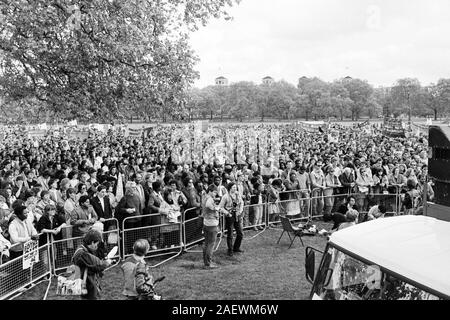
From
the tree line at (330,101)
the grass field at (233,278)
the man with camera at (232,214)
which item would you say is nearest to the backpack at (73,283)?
the grass field at (233,278)

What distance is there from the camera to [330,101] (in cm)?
10162

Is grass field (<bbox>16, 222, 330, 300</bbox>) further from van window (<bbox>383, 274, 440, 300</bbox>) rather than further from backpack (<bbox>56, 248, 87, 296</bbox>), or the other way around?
van window (<bbox>383, 274, 440, 300</bbox>)

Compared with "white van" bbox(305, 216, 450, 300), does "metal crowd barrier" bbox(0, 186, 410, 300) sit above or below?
below

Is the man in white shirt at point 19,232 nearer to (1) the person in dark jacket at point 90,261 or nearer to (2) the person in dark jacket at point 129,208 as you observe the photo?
(2) the person in dark jacket at point 129,208

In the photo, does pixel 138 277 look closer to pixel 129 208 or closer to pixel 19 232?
pixel 19 232

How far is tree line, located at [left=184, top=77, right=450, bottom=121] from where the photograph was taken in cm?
9650

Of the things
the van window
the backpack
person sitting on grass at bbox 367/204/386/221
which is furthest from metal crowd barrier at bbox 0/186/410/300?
the van window

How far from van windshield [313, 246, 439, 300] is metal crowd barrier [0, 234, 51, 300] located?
5215 mm

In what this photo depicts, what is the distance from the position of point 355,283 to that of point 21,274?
6093mm

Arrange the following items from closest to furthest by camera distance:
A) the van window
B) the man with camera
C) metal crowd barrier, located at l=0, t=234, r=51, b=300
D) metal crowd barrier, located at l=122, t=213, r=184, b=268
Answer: the van window, metal crowd barrier, located at l=0, t=234, r=51, b=300, metal crowd barrier, located at l=122, t=213, r=184, b=268, the man with camera

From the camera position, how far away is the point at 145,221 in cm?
1002

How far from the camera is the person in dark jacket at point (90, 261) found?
5.56 m

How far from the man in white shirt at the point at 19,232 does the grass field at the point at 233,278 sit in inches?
32.7

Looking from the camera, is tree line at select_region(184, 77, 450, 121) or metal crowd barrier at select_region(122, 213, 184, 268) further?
tree line at select_region(184, 77, 450, 121)
